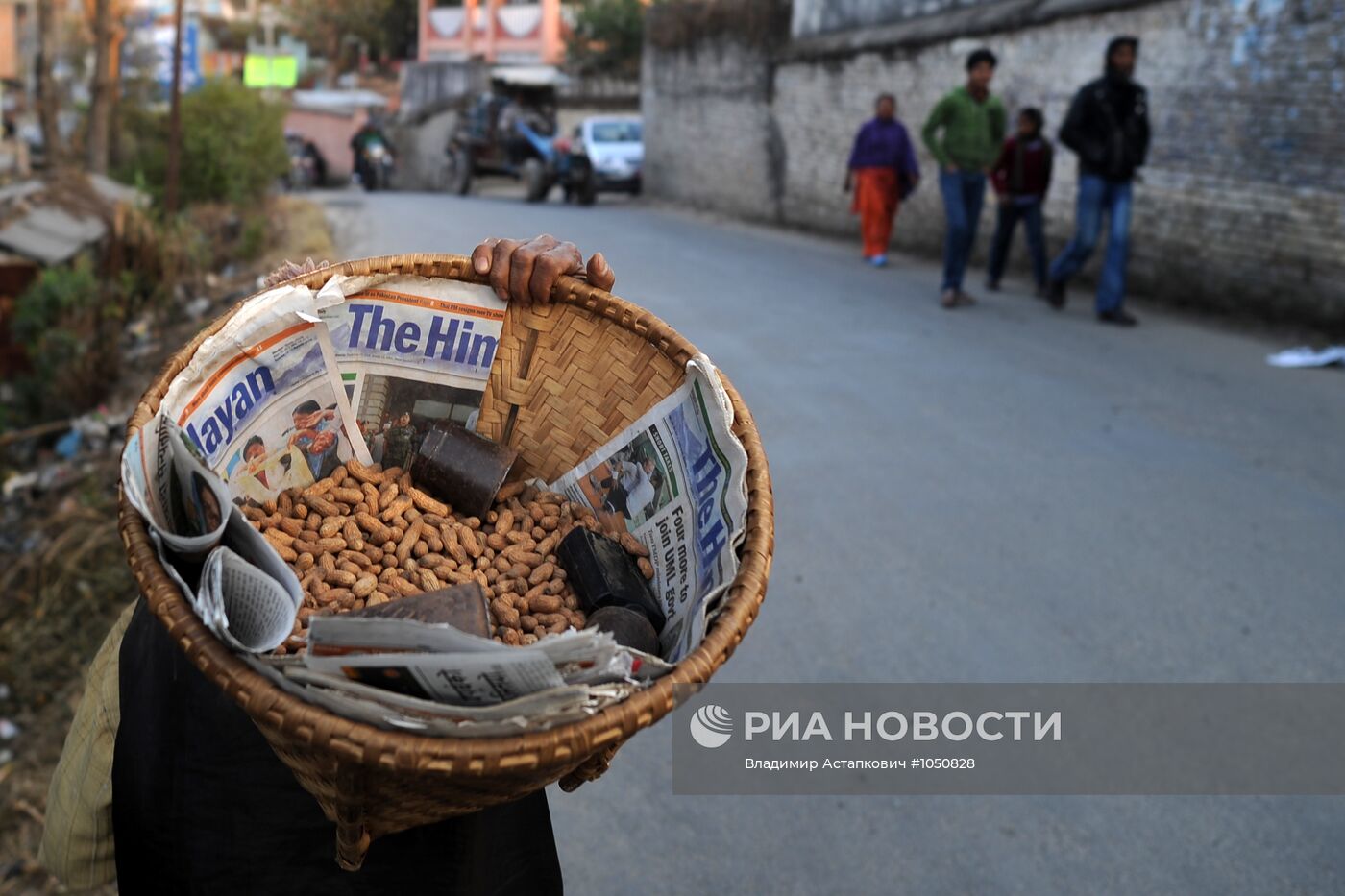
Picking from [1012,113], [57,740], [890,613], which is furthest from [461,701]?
[1012,113]

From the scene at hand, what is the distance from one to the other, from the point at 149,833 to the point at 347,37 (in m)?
45.3

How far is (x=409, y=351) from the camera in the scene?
187 centimetres

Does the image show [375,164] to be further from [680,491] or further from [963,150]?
[680,491]

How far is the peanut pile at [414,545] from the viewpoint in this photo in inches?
64.3

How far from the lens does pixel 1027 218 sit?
10.1m

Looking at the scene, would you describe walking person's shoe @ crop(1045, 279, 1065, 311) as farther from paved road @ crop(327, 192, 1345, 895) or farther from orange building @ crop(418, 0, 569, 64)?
orange building @ crop(418, 0, 569, 64)

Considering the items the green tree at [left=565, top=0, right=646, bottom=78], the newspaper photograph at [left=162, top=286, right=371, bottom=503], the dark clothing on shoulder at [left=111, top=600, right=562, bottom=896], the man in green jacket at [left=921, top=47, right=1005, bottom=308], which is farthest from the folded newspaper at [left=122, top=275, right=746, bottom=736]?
the green tree at [left=565, top=0, right=646, bottom=78]

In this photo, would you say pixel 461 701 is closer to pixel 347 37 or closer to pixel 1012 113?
pixel 1012 113

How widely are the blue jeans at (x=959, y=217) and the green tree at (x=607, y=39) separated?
2192 centimetres

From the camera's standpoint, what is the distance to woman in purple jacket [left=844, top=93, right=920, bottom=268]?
12.1 metres

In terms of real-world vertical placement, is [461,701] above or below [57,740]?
above

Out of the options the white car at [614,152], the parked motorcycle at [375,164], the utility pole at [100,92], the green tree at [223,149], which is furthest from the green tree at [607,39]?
the utility pole at [100,92]

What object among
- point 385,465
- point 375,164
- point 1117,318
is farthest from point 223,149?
point 375,164

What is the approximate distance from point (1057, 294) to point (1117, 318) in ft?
2.24
